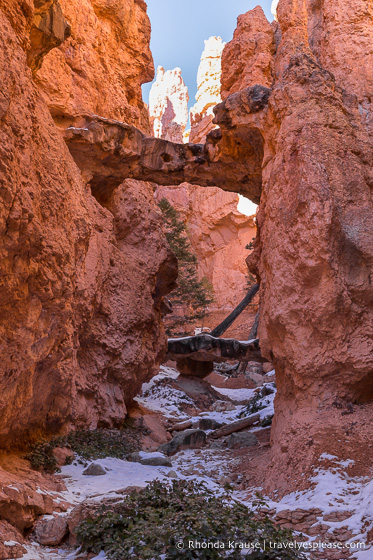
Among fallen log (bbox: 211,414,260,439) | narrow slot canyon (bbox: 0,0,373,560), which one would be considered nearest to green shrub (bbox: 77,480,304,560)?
narrow slot canyon (bbox: 0,0,373,560)

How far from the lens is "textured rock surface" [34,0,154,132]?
36.5 ft

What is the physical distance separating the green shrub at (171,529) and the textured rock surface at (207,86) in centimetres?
4374

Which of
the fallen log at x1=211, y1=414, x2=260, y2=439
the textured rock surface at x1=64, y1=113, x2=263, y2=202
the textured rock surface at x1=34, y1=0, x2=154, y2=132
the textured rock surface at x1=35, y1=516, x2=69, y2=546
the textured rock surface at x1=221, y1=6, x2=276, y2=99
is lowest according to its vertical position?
the fallen log at x1=211, y1=414, x2=260, y2=439

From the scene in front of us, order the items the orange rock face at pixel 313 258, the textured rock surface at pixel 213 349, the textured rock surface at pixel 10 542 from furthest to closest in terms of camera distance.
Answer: the textured rock surface at pixel 213 349, the orange rock face at pixel 313 258, the textured rock surface at pixel 10 542

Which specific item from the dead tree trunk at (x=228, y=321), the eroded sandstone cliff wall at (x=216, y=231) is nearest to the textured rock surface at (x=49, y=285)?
the dead tree trunk at (x=228, y=321)

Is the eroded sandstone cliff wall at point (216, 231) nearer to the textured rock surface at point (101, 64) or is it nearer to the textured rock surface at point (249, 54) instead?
the textured rock surface at point (249, 54)

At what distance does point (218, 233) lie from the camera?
42.4 metres

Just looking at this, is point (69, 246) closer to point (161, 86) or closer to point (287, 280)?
point (287, 280)

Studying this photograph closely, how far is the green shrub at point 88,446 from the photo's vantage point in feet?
24.8

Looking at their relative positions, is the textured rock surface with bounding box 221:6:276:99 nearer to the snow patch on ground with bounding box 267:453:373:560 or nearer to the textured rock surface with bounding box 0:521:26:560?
the snow patch on ground with bounding box 267:453:373:560

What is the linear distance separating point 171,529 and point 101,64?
42.2ft

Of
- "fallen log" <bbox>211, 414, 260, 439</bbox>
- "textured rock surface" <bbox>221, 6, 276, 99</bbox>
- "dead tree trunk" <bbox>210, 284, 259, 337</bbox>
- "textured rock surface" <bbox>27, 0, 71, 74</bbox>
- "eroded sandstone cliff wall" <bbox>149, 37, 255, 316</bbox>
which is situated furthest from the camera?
"eroded sandstone cliff wall" <bbox>149, 37, 255, 316</bbox>

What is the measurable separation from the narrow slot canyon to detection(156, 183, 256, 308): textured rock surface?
77.8 feet

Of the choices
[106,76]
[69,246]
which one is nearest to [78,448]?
[69,246]
